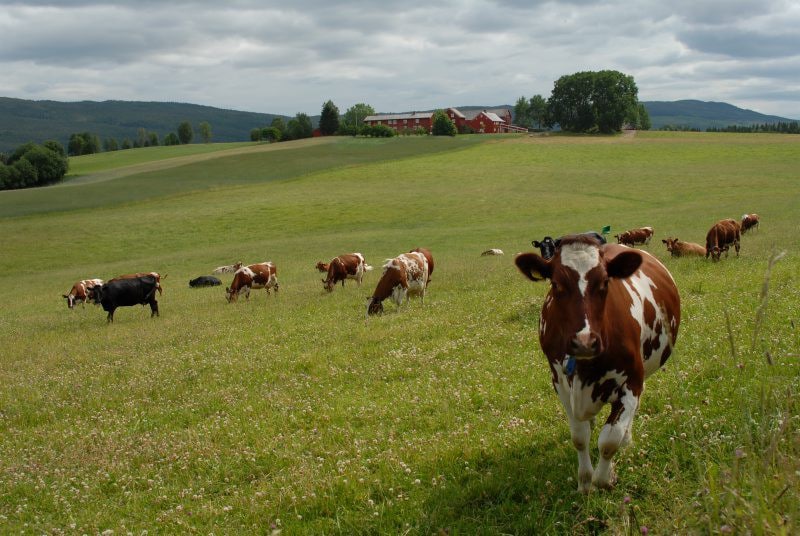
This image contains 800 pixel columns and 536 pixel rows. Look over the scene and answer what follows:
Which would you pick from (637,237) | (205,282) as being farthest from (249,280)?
(637,237)

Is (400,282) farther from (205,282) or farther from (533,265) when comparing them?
(205,282)

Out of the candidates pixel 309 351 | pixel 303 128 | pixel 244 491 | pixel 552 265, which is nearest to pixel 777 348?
pixel 552 265

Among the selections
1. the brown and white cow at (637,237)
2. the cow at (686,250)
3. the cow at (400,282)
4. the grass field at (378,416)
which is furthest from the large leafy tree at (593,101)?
the cow at (400,282)

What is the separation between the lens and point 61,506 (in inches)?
308

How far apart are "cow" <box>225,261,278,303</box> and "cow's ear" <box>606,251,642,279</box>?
22846 millimetres

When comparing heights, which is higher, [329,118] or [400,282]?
[329,118]

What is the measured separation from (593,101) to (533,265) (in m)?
142

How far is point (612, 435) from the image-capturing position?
5.75 meters

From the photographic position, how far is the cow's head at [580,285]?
533cm

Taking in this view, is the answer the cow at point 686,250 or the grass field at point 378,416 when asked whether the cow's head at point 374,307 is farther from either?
the cow at point 686,250

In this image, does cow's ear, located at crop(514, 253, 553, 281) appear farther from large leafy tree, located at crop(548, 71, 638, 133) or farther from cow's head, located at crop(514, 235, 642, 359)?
large leafy tree, located at crop(548, 71, 638, 133)

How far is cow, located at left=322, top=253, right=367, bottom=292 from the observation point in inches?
1055

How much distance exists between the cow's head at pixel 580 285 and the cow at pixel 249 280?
22.6 meters

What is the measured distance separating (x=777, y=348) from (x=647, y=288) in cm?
285
